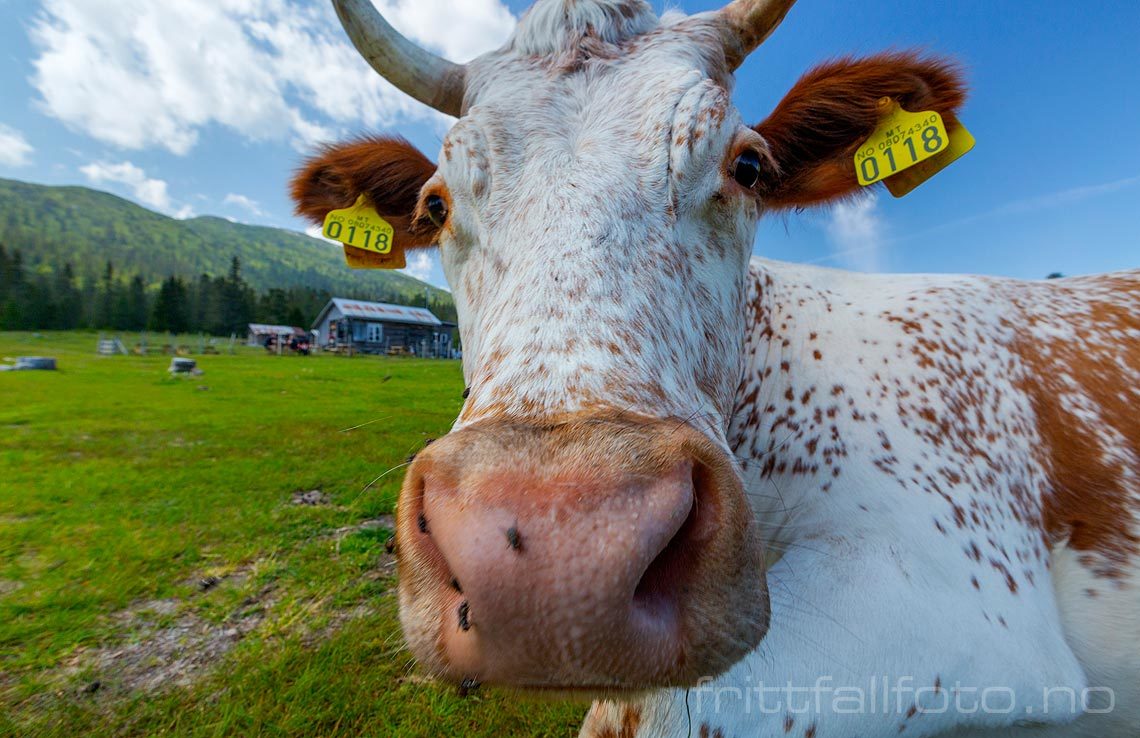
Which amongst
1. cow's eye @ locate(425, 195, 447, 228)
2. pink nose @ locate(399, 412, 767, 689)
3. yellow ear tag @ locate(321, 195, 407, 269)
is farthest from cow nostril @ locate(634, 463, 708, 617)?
yellow ear tag @ locate(321, 195, 407, 269)

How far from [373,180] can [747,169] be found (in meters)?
2.23

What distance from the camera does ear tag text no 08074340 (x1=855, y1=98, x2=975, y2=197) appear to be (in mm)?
2441

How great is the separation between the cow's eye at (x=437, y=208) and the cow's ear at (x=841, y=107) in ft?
4.57

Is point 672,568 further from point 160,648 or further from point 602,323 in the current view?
point 160,648

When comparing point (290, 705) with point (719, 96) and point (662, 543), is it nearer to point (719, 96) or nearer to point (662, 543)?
point (662, 543)

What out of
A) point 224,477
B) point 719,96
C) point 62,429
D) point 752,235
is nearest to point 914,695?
point 752,235

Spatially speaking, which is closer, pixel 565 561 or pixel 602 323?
pixel 565 561

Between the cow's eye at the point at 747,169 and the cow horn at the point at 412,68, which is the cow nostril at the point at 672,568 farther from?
the cow horn at the point at 412,68

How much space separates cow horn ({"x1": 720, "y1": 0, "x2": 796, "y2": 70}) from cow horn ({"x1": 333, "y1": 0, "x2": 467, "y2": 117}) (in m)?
1.32

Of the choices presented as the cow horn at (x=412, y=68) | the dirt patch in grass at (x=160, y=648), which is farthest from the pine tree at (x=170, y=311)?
the cow horn at (x=412, y=68)

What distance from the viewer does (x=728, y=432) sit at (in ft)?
7.79

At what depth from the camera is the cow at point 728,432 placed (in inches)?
37.9

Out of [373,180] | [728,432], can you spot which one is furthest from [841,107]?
[373,180]

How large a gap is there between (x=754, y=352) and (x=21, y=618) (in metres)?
5.06
